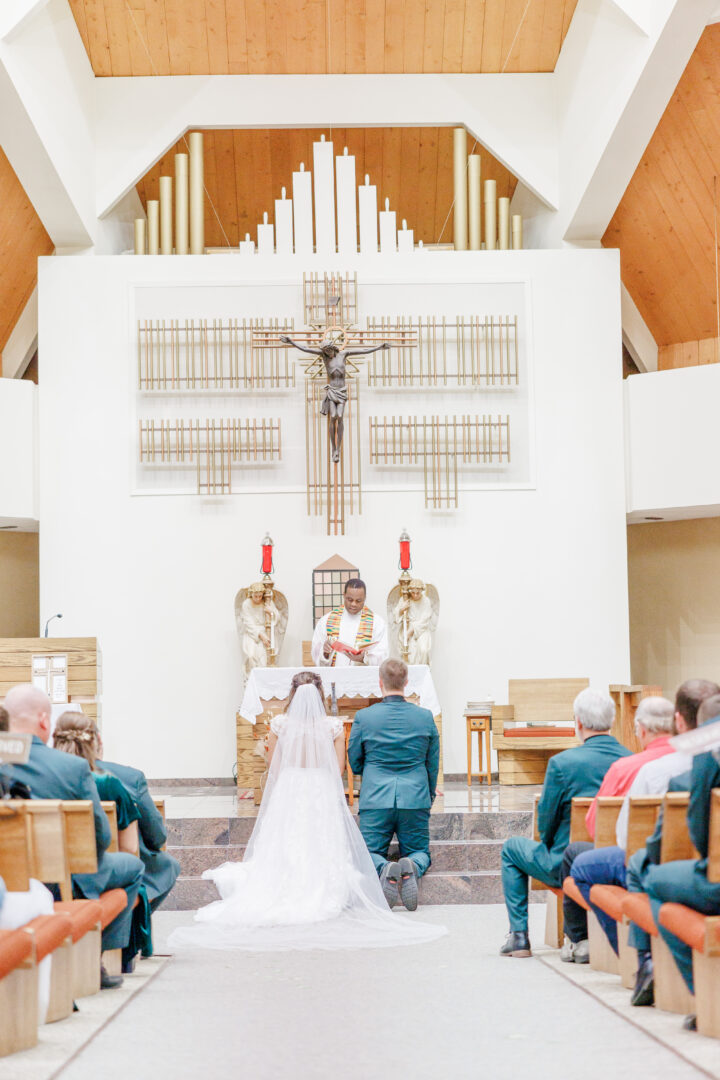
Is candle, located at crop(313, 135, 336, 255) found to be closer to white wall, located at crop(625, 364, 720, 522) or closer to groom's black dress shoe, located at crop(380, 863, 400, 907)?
white wall, located at crop(625, 364, 720, 522)

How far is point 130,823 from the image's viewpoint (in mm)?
4996

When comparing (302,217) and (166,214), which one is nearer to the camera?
(302,217)

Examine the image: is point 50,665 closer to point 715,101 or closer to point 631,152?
point 631,152

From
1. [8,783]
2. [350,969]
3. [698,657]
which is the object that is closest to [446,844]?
[350,969]

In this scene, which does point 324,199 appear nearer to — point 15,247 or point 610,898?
point 15,247

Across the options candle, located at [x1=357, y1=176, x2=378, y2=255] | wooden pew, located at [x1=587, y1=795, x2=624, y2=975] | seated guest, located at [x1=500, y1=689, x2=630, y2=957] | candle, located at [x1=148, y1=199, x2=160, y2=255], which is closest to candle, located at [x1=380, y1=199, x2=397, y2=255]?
candle, located at [x1=357, y1=176, x2=378, y2=255]

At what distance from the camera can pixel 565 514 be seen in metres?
10.7

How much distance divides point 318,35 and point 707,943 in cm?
906

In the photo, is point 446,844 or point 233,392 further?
point 233,392

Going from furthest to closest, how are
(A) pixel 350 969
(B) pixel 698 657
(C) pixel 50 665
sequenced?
(B) pixel 698 657
(C) pixel 50 665
(A) pixel 350 969

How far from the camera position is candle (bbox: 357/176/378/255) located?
10906mm

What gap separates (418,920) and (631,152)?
6.38m

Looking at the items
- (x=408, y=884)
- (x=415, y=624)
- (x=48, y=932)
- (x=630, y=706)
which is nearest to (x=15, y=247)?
(x=415, y=624)

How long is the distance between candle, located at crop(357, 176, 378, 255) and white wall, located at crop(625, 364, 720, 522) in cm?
249
